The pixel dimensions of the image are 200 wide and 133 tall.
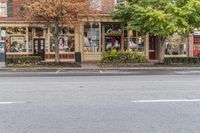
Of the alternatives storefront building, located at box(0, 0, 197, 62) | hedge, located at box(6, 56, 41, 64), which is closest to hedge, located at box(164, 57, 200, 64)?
storefront building, located at box(0, 0, 197, 62)

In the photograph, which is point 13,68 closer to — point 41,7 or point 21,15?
point 41,7

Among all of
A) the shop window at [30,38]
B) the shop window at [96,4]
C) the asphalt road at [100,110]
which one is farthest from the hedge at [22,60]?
the asphalt road at [100,110]

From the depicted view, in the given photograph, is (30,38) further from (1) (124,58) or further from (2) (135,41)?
(1) (124,58)

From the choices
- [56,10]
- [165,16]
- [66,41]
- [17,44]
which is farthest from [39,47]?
[165,16]

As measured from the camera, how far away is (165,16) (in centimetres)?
3016

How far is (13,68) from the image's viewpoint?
29.6m

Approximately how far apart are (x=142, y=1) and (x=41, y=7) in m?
7.26

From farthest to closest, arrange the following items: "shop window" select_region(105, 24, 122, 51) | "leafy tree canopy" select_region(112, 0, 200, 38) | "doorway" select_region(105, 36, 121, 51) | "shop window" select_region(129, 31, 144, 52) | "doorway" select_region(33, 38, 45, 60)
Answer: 1. "doorway" select_region(105, 36, 121, 51)
2. "shop window" select_region(129, 31, 144, 52)
3. "shop window" select_region(105, 24, 122, 51)
4. "doorway" select_region(33, 38, 45, 60)
5. "leafy tree canopy" select_region(112, 0, 200, 38)

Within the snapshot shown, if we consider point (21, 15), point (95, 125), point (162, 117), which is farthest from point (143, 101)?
point (21, 15)

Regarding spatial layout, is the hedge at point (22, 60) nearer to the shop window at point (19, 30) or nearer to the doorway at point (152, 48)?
the shop window at point (19, 30)

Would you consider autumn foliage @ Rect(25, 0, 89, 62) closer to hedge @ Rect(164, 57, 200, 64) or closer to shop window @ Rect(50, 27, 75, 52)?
shop window @ Rect(50, 27, 75, 52)

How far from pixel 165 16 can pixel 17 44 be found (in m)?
14.4

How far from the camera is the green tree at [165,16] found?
30106 mm

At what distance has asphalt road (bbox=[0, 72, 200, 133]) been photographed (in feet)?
26.8
